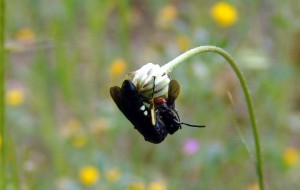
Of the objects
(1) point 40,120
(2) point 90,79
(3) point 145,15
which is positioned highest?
(3) point 145,15

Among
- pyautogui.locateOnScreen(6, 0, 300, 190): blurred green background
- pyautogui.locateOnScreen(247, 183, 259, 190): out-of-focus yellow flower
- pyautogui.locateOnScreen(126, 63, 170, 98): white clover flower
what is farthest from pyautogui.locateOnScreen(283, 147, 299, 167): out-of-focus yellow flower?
pyautogui.locateOnScreen(126, 63, 170, 98): white clover flower

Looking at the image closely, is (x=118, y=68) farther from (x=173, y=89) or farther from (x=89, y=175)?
(x=173, y=89)

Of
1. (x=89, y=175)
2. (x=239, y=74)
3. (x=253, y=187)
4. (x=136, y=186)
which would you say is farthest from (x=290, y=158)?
(x=239, y=74)

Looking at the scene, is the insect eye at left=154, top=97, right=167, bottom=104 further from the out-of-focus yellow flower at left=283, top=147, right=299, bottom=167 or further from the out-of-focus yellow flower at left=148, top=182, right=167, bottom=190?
the out-of-focus yellow flower at left=283, top=147, right=299, bottom=167

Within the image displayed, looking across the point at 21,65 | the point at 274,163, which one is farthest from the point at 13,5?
the point at 274,163

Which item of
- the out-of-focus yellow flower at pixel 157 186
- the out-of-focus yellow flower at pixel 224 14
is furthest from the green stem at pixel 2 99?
the out-of-focus yellow flower at pixel 224 14

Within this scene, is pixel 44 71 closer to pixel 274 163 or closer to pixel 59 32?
pixel 59 32
